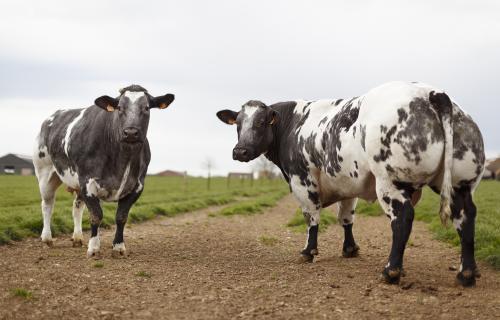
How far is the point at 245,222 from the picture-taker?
16422 mm

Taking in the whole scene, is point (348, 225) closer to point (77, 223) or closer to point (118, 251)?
point (118, 251)

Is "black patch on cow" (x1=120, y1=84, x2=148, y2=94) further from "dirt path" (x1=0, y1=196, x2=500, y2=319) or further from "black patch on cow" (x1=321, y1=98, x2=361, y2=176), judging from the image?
"black patch on cow" (x1=321, y1=98, x2=361, y2=176)

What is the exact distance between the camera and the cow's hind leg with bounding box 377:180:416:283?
6461mm

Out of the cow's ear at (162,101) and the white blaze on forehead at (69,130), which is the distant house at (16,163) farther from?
the cow's ear at (162,101)

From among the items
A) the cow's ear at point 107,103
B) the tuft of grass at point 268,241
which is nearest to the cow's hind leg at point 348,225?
the tuft of grass at point 268,241

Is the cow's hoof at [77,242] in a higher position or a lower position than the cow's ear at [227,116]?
lower

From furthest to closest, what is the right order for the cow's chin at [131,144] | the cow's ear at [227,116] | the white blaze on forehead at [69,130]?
the cow's ear at [227,116]
the white blaze on forehead at [69,130]
the cow's chin at [131,144]

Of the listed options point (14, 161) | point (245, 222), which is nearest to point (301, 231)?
point (245, 222)

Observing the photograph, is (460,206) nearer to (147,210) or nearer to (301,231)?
(301,231)

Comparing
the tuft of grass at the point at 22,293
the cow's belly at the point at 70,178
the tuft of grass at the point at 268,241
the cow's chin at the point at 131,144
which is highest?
the cow's chin at the point at 131,144

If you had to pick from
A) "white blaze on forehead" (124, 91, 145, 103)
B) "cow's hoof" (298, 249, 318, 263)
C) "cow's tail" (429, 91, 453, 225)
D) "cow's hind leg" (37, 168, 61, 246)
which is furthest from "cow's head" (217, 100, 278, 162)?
"cow's hind leg" (37, 168, 61, 246)

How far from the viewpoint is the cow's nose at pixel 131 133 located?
28.4 feet

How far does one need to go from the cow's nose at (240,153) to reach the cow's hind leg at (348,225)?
190 centimetres

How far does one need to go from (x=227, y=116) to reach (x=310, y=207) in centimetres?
266
